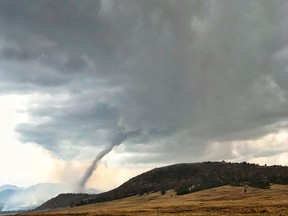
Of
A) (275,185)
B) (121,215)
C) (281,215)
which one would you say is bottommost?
(281,215)

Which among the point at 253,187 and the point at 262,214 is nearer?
the point at 262,214

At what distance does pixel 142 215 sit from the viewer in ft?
332

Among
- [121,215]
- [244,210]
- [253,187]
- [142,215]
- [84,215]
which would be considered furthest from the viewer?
[253,187]

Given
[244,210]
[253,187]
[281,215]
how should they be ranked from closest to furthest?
1. [281,215]
2. [244,210]
3. [253,187]

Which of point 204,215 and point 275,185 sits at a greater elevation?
point 275,185

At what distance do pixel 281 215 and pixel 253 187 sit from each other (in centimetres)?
12746

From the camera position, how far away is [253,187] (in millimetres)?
198500

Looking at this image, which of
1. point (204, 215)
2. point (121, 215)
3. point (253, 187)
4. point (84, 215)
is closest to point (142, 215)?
point (121, 215)

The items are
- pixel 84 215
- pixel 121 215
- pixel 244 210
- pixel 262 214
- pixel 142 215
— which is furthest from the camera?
pixel 84 215

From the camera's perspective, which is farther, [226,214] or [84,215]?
[84,215]

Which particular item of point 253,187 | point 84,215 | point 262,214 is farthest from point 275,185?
point 262,214

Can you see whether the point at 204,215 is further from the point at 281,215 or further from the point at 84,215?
the point at 84,215

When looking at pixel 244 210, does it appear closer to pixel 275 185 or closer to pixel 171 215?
pixel 171 215

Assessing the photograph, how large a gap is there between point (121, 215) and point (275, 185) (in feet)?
384
